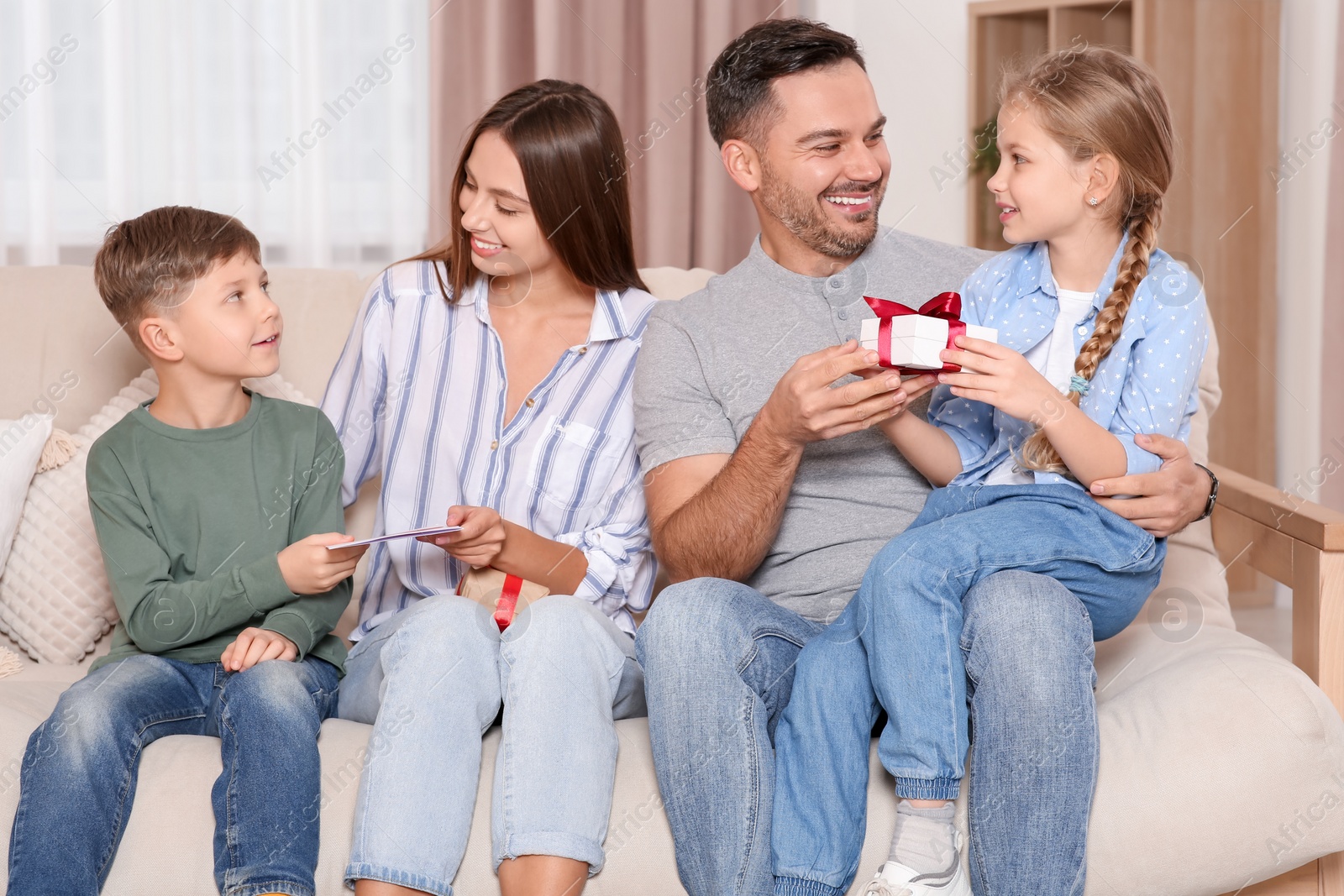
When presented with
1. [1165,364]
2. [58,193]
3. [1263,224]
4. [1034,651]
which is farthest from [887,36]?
[1034,651]

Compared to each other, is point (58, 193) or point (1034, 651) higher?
point (58, 193)

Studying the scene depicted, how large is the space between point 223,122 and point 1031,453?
90.4 inches

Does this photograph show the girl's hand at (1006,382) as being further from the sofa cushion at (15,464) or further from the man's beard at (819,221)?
the sofa cushion at (15,464)

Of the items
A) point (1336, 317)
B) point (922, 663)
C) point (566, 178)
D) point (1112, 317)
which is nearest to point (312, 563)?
point (566, 178)

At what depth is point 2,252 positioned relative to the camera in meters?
2.69

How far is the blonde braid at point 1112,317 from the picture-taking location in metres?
1.18

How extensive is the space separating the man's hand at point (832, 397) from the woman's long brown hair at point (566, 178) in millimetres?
395

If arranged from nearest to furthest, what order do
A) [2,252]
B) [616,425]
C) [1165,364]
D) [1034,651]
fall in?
1. [1034,651]
2. [1165,364]
3. [616,425]
4. [2,252]

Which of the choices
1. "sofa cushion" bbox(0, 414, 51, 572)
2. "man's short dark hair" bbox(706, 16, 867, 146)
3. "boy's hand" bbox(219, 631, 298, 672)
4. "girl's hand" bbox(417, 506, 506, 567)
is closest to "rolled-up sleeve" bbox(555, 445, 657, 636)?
"girl's hand" bbox(417, 506, 506, 567)

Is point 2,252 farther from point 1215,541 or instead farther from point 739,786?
point 1215,541

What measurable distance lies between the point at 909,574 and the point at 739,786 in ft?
0.88

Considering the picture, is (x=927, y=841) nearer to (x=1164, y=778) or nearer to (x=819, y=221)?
(x=1164, y=778)

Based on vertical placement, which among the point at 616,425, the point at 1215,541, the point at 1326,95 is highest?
the point at 1326,95

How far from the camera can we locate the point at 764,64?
155 cm
